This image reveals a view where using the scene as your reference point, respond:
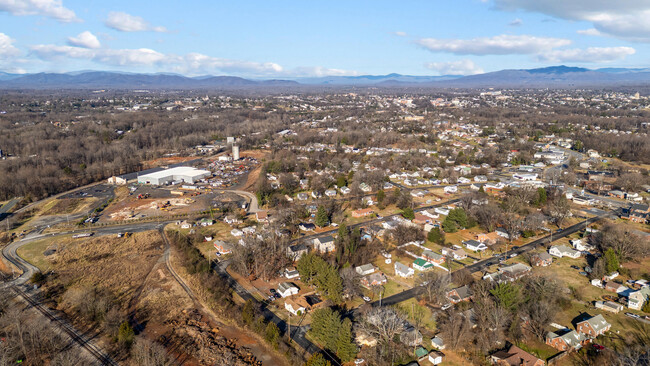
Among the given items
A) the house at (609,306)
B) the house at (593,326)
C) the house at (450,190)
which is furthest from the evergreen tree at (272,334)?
the house at (450,190)

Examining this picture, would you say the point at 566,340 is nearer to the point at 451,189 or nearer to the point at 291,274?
the point at 291,274

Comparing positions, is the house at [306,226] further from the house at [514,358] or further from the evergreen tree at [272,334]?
the house at [514,358]

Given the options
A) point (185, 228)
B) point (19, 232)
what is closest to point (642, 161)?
point (185, 228)

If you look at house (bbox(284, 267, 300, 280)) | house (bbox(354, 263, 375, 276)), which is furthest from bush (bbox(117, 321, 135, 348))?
house (bbox(354, 263, 375, 276))

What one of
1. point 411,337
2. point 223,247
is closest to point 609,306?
point 411,337

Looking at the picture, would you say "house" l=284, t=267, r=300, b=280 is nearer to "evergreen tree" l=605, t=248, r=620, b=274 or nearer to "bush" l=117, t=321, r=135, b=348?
"bush" l=117, t=321, r=135, b=348
